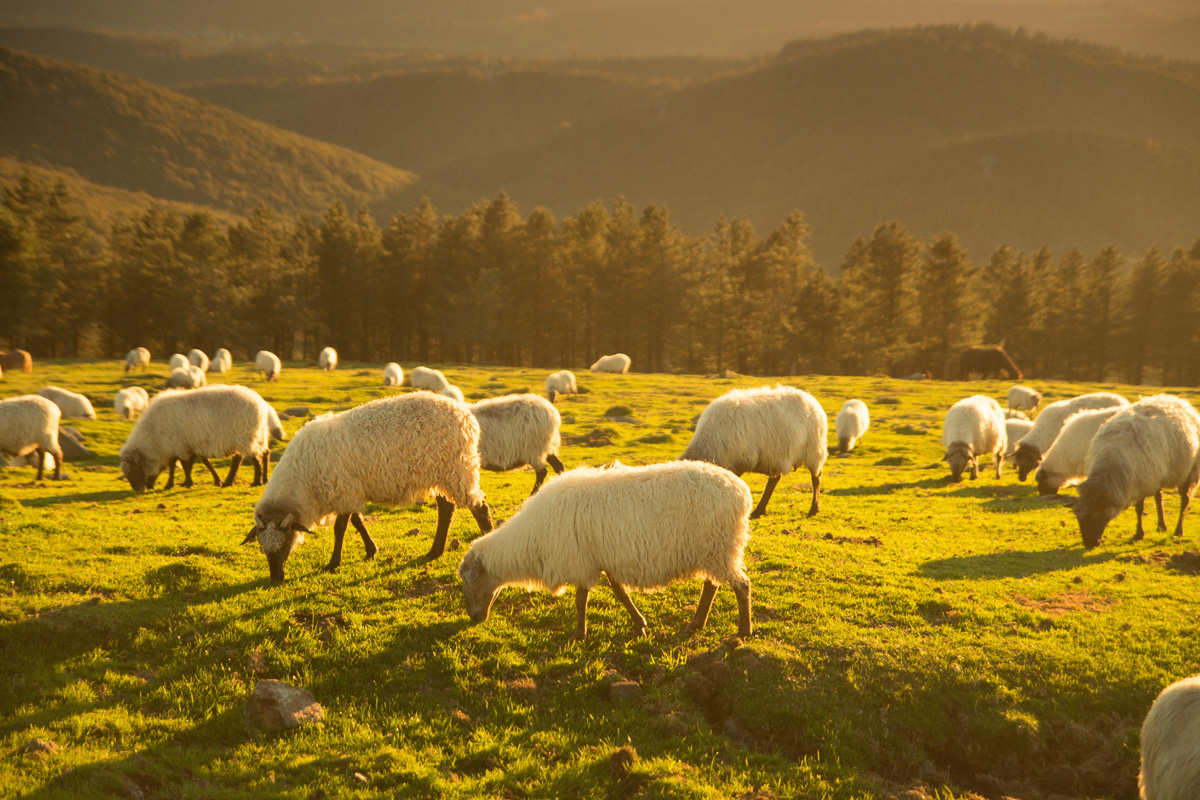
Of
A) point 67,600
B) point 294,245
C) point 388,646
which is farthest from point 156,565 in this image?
point 294,245

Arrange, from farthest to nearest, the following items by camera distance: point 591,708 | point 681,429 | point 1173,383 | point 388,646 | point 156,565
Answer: point 1173,383 → point 681,429 → point 156,565 → point 388,646 → point 591,708

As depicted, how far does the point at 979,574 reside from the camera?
11953 millimetres

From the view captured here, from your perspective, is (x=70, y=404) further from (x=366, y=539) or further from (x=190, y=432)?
(x=366, y=539)

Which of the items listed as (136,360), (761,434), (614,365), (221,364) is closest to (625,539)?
(761,434)

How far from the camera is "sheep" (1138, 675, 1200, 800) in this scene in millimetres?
5543

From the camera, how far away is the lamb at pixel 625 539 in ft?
29.8

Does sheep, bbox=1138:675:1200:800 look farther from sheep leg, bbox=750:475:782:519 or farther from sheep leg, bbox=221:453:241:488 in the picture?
sheep leg, bbox=221:453:241:488

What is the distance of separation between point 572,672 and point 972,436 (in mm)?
17974

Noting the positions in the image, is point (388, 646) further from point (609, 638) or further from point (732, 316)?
point (732, 316)

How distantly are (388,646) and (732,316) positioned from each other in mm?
63044

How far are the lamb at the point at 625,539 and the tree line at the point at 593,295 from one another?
60853 mm

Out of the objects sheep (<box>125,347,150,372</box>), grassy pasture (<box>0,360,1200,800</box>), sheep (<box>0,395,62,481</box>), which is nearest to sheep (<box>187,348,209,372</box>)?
sheep (<box>125,347,150,372</box>)

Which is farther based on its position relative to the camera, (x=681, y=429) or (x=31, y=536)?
(x=681, y=429)

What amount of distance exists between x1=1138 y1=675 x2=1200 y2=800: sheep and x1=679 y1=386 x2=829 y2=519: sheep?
335 inches
